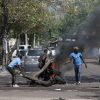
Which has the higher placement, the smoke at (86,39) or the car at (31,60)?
the smoke at (86,39)

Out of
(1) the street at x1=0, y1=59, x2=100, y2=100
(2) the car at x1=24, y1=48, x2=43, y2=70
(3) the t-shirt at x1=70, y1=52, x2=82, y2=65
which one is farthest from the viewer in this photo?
(2) the car at x1=24, y1=48, x2=43, y2=70

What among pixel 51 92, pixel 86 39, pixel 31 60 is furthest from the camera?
pixel 31 60

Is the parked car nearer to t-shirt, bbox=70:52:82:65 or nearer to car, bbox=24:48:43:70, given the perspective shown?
car, bbox=24:48:43:70

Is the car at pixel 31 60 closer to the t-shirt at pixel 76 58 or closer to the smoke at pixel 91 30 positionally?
the t-shirt at pixel 76 58

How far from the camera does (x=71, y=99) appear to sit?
1445 cm

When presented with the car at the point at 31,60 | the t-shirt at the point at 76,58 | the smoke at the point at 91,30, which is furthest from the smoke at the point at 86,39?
the car at the point at 31,60

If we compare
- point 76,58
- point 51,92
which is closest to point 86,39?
point 51,92

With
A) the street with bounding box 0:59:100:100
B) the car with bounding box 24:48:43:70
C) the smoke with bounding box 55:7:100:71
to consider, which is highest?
the smoke with bounding box 55:7:100:71

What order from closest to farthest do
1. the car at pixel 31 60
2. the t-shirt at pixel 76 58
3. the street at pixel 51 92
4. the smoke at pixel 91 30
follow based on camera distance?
the street at pixel 51 92 < the smoke at pixel 91 30 < the t-shirt at pixel 76 58 < the car at pixel 31 60

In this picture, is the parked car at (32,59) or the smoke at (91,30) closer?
the smoke at (91,30)

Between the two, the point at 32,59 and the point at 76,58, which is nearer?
the point at 76,58

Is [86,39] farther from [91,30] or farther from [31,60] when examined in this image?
[31,60]

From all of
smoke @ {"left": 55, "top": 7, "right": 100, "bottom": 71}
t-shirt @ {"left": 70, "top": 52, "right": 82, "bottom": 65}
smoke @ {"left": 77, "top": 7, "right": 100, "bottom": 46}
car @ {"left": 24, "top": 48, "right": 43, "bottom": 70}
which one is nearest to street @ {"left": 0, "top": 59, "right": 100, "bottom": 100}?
smoke @ {"left": 55, "top": 7, "right": 100, "bottom": 71}

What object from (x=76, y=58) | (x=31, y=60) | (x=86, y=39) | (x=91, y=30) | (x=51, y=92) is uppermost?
(x=91, y=30)
